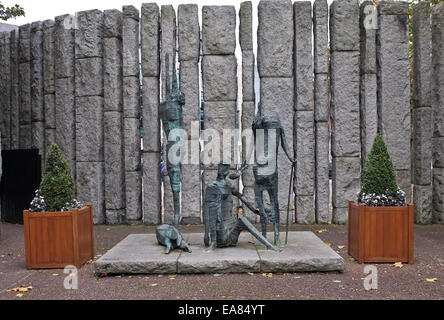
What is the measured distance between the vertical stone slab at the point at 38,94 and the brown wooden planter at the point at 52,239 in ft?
13.5

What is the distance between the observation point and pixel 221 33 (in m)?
8.14

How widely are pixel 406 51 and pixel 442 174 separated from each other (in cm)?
240

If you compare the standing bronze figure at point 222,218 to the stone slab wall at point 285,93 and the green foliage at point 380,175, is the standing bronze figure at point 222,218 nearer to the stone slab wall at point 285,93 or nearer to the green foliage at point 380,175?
the green foliage at point 380,175

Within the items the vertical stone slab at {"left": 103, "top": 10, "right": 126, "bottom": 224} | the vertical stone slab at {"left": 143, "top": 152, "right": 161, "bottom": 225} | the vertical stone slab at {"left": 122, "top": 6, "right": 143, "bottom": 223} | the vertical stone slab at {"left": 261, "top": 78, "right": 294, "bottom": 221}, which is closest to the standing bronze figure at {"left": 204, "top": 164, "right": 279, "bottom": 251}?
the vertical stone slab at {"left": 261, "top": 78, "right": 294, "bottom": 221}

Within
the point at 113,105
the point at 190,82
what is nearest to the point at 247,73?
the point at 190,82

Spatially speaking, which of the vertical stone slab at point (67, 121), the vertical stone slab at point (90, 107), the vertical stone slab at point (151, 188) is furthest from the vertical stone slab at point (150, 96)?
the vertical stone slab at point (67, 121)

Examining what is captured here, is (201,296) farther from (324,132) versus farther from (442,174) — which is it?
(442,174)

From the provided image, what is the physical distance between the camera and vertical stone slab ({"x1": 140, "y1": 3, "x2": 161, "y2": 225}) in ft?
26.9

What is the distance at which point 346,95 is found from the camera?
26.5 feet

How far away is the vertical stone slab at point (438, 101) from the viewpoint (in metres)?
8.12

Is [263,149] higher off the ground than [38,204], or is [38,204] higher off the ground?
[263,149]

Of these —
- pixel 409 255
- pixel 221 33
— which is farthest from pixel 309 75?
pixel 409 255

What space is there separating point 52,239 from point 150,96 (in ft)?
12.3

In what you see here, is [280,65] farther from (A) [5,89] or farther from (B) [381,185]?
(A) [5,89]
